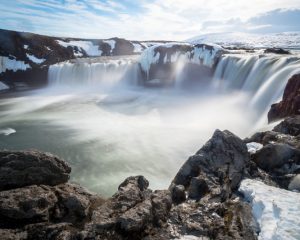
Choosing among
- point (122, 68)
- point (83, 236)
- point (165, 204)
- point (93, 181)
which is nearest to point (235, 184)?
point (165, 204)

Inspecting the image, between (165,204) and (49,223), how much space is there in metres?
2.77

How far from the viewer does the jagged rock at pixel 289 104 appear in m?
15.1

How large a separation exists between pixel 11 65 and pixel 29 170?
42.5 metres

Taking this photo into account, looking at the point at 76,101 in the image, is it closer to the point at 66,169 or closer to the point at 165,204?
the point at 66,169

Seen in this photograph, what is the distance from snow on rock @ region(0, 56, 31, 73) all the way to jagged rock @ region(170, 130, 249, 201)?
43.2 meters

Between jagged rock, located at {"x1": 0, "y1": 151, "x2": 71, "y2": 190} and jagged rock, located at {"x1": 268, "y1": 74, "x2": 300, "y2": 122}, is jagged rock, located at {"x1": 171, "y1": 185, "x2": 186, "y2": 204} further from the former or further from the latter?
jagged rock, located at {"x1": 268, "y1": 74, "x2": 300, "y2": 122}

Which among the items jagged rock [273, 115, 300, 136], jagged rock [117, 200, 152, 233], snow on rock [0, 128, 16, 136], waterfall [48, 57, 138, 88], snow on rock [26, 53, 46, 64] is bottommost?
snow on rock [0, 128, 16, 136]

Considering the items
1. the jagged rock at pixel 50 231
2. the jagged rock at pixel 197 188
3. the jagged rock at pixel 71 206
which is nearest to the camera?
the jagged rock at pixel 50 231

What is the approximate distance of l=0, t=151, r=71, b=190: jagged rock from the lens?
778 cm

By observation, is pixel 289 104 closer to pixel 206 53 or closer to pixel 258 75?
pixel 258 75

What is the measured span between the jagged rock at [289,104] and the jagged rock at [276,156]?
229 inches

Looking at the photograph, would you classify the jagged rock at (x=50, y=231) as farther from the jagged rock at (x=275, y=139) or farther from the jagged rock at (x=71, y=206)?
the jagged rock at (x=275, y=139)

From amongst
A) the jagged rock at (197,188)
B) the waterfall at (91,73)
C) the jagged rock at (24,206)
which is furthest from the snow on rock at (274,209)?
the waterfall at (91,73)

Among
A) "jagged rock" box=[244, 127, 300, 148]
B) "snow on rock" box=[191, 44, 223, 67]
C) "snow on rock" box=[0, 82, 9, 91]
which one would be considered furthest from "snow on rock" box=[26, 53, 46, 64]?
"jagged rock" box=[244, 127, 300, 148]
